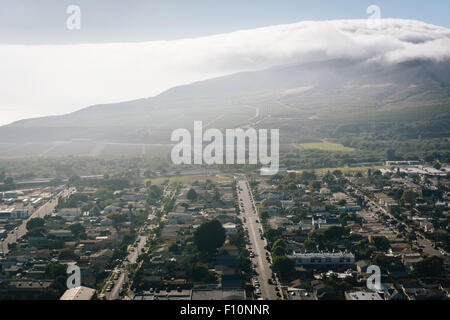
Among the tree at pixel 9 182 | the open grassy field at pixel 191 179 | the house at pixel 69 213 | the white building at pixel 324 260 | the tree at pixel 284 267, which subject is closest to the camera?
the tree at pixel 284 267

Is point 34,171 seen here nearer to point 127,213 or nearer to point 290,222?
point 127,213

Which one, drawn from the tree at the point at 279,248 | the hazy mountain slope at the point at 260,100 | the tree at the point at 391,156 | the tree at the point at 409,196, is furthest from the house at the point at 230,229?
the hazy mountain slope at the point at 260,100

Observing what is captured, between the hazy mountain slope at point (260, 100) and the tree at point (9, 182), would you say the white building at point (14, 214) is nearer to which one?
the tree at point (9, 182)

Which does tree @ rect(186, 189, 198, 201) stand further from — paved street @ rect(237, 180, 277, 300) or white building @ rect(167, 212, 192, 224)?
white building @ rect(167, 212, 192, 224)

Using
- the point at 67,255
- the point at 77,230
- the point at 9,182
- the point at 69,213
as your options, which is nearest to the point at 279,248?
the point at 67,255
